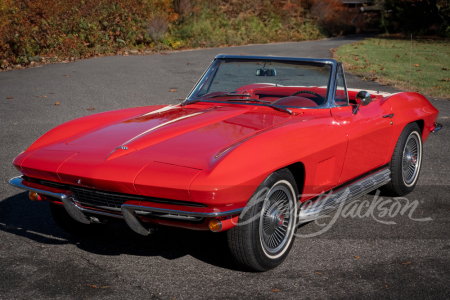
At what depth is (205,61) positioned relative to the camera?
16188 mm

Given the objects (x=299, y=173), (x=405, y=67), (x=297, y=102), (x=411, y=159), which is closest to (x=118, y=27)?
(x=405, y=67)

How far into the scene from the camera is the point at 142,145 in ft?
10.5

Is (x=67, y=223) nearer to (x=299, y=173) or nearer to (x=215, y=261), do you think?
(x=215, y=261)

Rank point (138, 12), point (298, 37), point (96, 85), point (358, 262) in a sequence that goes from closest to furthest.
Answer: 1. point (358, 262)
2. point (96, 85)
3. point (138, 12)
4. point (298, 37)

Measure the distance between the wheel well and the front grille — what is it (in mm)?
1149

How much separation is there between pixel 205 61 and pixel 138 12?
18.5 ft

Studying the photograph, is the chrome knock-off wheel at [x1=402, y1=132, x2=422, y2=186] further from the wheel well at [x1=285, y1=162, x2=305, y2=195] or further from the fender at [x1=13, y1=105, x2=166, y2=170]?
the fender at [x1=13, y1=105, x2=166, y2=170]

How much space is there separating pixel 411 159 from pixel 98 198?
3.23 m

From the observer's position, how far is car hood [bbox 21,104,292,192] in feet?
9.60

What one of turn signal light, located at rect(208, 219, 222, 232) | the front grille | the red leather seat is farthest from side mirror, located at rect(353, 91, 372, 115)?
the front grille

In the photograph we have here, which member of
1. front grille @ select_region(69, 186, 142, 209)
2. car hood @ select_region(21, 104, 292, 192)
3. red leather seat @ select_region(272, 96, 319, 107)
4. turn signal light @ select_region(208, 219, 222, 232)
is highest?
red leather seat @ select_region(272, 96, 319, 107)

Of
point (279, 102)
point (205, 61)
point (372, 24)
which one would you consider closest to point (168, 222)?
point (279, 102)

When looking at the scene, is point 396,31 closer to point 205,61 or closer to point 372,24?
point 372,24

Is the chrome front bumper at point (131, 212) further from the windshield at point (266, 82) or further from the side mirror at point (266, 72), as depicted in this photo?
the side mirror at point (266, 72)
